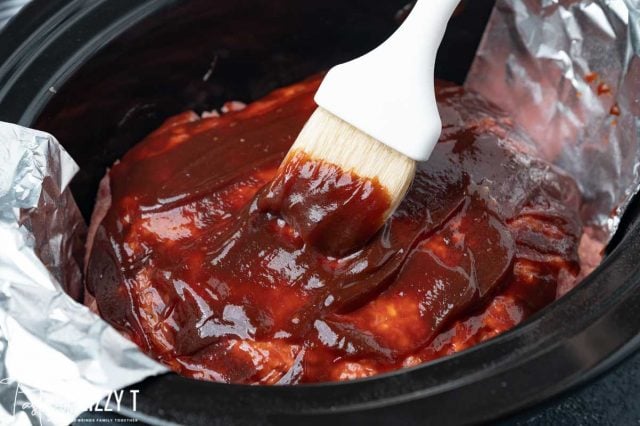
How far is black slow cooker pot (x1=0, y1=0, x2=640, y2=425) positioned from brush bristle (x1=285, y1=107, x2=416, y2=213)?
357 millimetres

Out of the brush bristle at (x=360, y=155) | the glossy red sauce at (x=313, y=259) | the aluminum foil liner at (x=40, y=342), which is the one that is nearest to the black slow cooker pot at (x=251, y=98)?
the aluminum foil liner at (x=40, y=342)

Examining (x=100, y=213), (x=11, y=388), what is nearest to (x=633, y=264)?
(x=11, y=388)

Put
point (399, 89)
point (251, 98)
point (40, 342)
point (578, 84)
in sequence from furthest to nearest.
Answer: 1. point (251, 98)
2. point (578, 84)
3. point (399, 89)
4. point (40, 342)

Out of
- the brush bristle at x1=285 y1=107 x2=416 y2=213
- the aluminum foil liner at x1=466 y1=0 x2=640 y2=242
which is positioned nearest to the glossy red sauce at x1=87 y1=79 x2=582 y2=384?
the brush bristle at x1=285 y1=107 x2=416 y2=213

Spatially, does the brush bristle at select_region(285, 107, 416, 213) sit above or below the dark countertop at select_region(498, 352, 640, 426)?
above

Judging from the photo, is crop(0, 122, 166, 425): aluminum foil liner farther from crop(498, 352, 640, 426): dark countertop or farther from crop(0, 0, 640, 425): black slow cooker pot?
crop(498, 352, 640, 426): dark countertop

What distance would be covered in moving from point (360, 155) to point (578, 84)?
2.22 feet

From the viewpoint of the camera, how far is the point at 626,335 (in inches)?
40.9

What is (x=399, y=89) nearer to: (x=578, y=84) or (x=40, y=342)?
(x=578, y=84)

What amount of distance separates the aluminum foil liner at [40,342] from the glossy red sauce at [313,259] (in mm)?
235

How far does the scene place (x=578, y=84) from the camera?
1.68m

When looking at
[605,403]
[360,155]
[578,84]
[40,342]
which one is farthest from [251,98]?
[605,403]

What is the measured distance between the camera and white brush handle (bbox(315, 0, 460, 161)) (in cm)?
127

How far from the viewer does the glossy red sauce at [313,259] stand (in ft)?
4.07
